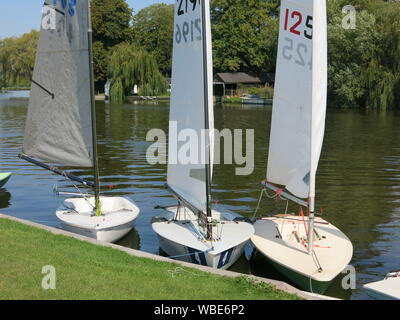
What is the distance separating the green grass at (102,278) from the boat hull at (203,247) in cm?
131

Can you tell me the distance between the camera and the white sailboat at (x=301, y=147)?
36.7 ft

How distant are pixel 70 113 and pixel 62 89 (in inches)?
28.4

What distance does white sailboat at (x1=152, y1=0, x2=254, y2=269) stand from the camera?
11.7 meters

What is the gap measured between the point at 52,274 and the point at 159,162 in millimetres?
19111

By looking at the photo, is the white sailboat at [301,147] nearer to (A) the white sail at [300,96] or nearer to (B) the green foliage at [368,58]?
(A) the white sail at [300,96]

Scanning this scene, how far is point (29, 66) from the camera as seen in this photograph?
334 feet

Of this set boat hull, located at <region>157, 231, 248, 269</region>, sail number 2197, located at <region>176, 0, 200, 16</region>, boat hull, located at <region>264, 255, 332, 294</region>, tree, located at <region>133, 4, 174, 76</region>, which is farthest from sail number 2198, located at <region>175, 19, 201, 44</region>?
tree, located at <region>133, 4, 174, 76</region>

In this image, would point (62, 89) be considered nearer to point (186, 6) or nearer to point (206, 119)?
point (186, 6)

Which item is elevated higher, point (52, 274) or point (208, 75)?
point (208, 75)

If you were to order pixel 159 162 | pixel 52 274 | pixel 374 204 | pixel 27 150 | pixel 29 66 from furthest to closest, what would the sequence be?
pixel 29 66 < pixel 159 162 < pixel 374 204 < pixel 27 150 < pixel 52 274

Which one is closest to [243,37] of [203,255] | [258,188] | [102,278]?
[258,188]

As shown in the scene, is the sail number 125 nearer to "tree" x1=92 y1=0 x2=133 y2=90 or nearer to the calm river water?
the calm river water

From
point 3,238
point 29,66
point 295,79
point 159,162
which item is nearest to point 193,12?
point 295,79

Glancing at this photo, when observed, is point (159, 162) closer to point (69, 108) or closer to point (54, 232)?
point (69, 108)
